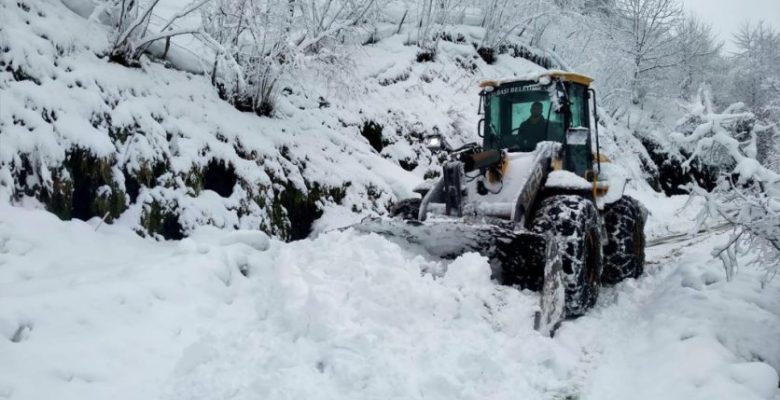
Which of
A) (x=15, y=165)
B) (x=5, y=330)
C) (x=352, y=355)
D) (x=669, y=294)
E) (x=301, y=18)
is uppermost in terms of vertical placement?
(x=301, y=18)

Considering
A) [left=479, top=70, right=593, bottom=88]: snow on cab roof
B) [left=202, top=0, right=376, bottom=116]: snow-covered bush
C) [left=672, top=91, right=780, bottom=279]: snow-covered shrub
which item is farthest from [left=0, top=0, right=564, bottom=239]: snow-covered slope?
[left=672, top=91, right=780, bottom=279]: snow-covered shrub

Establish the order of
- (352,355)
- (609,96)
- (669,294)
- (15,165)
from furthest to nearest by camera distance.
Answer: (609,96), (669,294), (15,165), (352,355)

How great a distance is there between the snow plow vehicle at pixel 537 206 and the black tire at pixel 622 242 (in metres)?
0.01

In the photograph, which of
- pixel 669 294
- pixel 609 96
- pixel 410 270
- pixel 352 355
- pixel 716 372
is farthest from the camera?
pixel 609 96

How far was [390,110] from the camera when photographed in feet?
40.9

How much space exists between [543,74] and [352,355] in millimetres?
4440

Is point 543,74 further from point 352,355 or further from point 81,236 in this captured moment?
point 81,236

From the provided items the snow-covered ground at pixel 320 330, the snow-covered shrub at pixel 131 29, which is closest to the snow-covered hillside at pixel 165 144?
the snow-covered shrub at pixel 131 29

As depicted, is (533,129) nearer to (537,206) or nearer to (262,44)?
(537,206)

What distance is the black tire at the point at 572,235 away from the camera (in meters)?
5.11

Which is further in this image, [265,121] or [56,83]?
[265,121]

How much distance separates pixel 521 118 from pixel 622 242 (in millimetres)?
1891

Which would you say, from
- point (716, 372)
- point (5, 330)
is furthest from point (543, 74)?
point (5, 330)

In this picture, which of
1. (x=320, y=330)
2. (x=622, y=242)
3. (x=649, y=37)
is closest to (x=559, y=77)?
(x=622, y=242)
